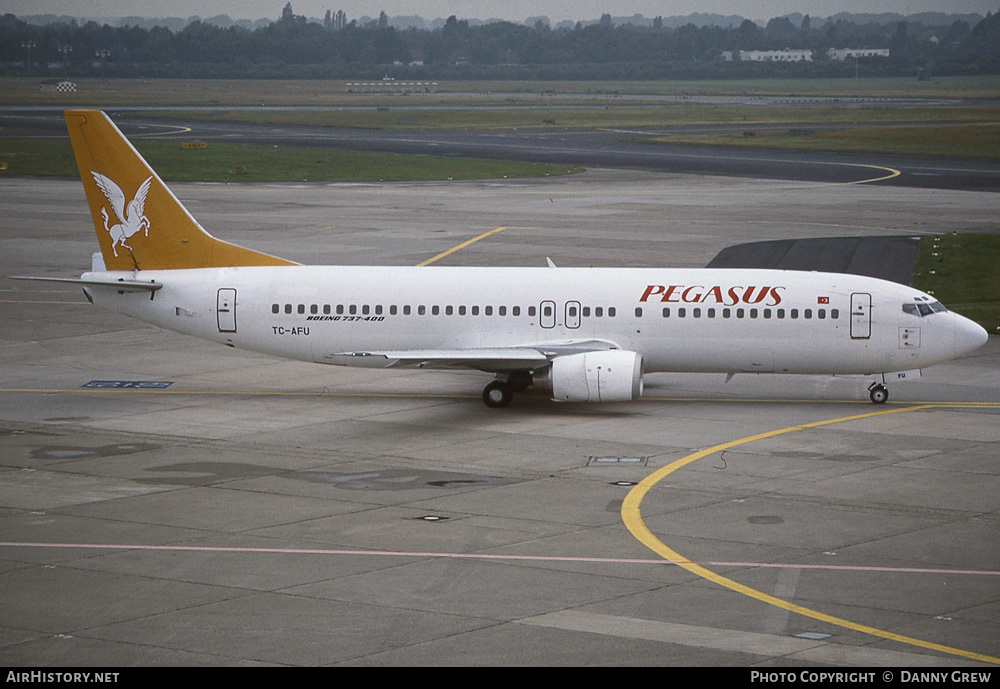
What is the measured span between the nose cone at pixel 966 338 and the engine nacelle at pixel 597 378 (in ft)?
31.7

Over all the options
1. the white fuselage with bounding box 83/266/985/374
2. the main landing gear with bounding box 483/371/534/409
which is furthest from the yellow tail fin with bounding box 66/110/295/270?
the main landing gear with bounding box 483/371/534/409

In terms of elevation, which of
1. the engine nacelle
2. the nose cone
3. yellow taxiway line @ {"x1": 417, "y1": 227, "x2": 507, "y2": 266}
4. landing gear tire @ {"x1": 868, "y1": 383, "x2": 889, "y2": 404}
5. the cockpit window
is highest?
the cockpit window

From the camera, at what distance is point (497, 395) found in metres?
39.3

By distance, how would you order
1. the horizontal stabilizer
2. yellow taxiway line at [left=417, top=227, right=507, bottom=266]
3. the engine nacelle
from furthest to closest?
yellow taxiway line at [left=417, top=227, right=507, bottom=266], the horizontal stabilizer, the engine nacelle

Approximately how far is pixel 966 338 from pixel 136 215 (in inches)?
995

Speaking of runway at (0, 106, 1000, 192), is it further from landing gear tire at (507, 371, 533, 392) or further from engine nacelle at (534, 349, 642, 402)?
engine nacelle at (534, 349, 642, 402)

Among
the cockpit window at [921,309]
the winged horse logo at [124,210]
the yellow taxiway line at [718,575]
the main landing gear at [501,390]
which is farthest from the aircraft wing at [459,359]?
the cockpit window at [921,309]

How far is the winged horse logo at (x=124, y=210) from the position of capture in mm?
41125

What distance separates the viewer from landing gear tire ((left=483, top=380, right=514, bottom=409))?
3934cm

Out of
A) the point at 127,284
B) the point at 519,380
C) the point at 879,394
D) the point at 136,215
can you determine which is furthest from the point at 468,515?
the point at 136,215

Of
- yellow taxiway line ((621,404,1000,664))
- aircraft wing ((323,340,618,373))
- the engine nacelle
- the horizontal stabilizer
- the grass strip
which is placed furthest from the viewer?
the grass strip

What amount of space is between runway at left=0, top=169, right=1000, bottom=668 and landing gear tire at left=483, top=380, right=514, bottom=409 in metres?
0.41

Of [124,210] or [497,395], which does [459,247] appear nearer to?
[124,210]

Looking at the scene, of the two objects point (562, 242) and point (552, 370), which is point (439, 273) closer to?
point (552, 370)
